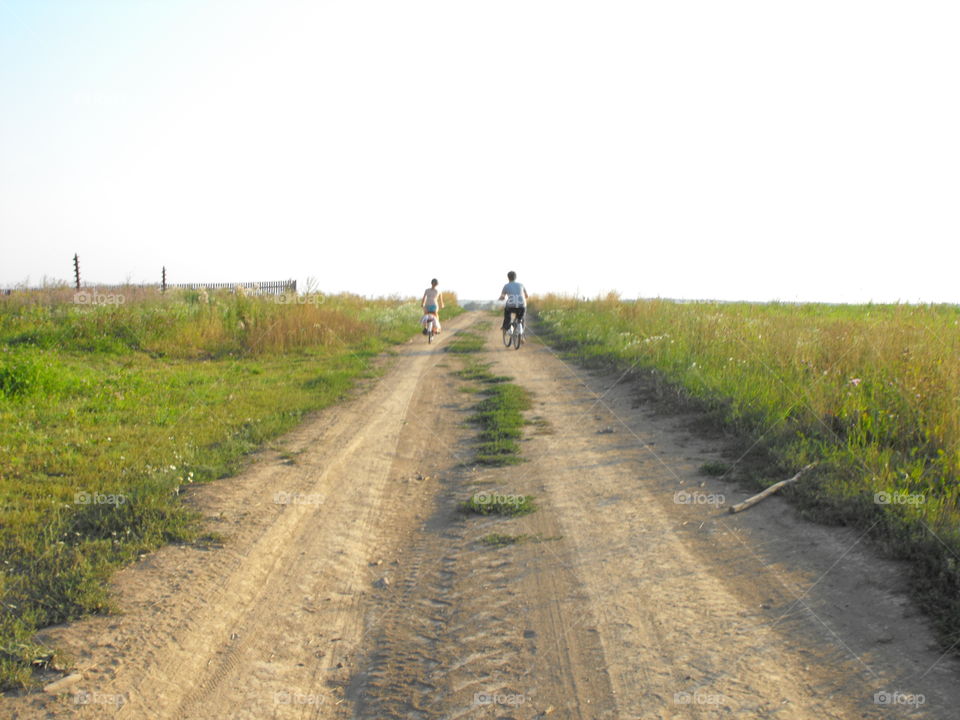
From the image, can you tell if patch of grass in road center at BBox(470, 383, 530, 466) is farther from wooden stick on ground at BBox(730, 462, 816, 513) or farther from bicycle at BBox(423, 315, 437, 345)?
bicycle at BBox(423, 315, 437, 345)

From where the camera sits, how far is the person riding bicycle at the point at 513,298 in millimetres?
17797

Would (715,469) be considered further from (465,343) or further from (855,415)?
(465,343)

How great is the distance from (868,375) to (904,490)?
3017mm

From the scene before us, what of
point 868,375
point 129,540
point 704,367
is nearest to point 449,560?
point 129,540

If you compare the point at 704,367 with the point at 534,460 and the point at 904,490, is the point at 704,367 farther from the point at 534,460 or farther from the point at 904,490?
the point at 904,490

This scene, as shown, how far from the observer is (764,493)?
5750 millimetres

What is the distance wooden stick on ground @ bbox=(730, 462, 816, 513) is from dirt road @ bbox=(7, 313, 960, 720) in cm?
11

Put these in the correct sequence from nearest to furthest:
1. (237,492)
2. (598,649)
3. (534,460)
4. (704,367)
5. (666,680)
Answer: (666,680), (598,649), (237,492), (534,460), (704,367)

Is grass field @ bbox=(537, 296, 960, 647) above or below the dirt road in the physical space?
above

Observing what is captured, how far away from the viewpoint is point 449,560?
15.8 feet

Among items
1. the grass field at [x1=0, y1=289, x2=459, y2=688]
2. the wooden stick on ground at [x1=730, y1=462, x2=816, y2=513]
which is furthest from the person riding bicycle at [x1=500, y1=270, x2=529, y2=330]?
the wooden stick on ground at [x1=730, y1=462, x2=816, y2=513]

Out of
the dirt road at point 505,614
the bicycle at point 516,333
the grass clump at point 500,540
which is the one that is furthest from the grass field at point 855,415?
the bicycle at point 516,333

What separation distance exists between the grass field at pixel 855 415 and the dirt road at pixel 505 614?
267 millimetres

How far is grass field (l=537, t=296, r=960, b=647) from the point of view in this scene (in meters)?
4.60
